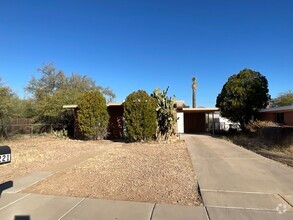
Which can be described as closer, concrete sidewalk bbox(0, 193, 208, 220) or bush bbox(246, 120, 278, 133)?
concrete sidewalk bbox(0, 193, 208, 220)

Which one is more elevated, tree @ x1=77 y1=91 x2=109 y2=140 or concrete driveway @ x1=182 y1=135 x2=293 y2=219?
tree @ x1=77 y1=91 x2=109 y2=140

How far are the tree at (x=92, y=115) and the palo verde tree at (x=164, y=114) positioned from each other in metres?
3.60

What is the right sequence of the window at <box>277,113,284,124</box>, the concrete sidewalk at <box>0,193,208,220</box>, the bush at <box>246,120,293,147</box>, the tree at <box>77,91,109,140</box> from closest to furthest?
the concrete sidewalk at <box>0,193,208,220</box>, the bush at <box>246,120,293,147</box>, the tree at <box>77,91,109,140</box>, the window at <box>277,113,284,124</box>

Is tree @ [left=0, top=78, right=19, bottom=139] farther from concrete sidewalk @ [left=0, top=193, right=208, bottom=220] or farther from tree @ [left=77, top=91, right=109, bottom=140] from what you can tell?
concrete sidewalk @ [left=0, top=193, right=208, bottom=220]

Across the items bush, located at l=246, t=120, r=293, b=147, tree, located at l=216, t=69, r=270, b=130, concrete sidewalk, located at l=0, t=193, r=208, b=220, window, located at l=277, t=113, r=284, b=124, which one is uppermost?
tree, located at l=216, t=69, r=270, b=130

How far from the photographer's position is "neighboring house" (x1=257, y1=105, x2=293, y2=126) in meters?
19.6

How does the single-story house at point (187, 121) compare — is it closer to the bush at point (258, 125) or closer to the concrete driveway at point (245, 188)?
the bush at point (258, 125)

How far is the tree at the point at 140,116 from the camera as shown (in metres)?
15.0

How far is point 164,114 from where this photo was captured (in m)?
15.8

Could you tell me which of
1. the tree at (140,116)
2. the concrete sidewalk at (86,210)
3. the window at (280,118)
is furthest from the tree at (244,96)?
the concrete sidewalk at (86,210)

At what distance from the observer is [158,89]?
Result: 16359mm

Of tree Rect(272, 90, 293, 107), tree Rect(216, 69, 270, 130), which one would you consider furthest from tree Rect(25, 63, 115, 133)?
tree Rect(272, 90, 293, 107)

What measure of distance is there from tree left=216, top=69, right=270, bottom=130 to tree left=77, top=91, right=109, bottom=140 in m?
11.0

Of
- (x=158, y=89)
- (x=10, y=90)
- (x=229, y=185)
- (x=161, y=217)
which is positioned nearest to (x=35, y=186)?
(x=161, y=217)
